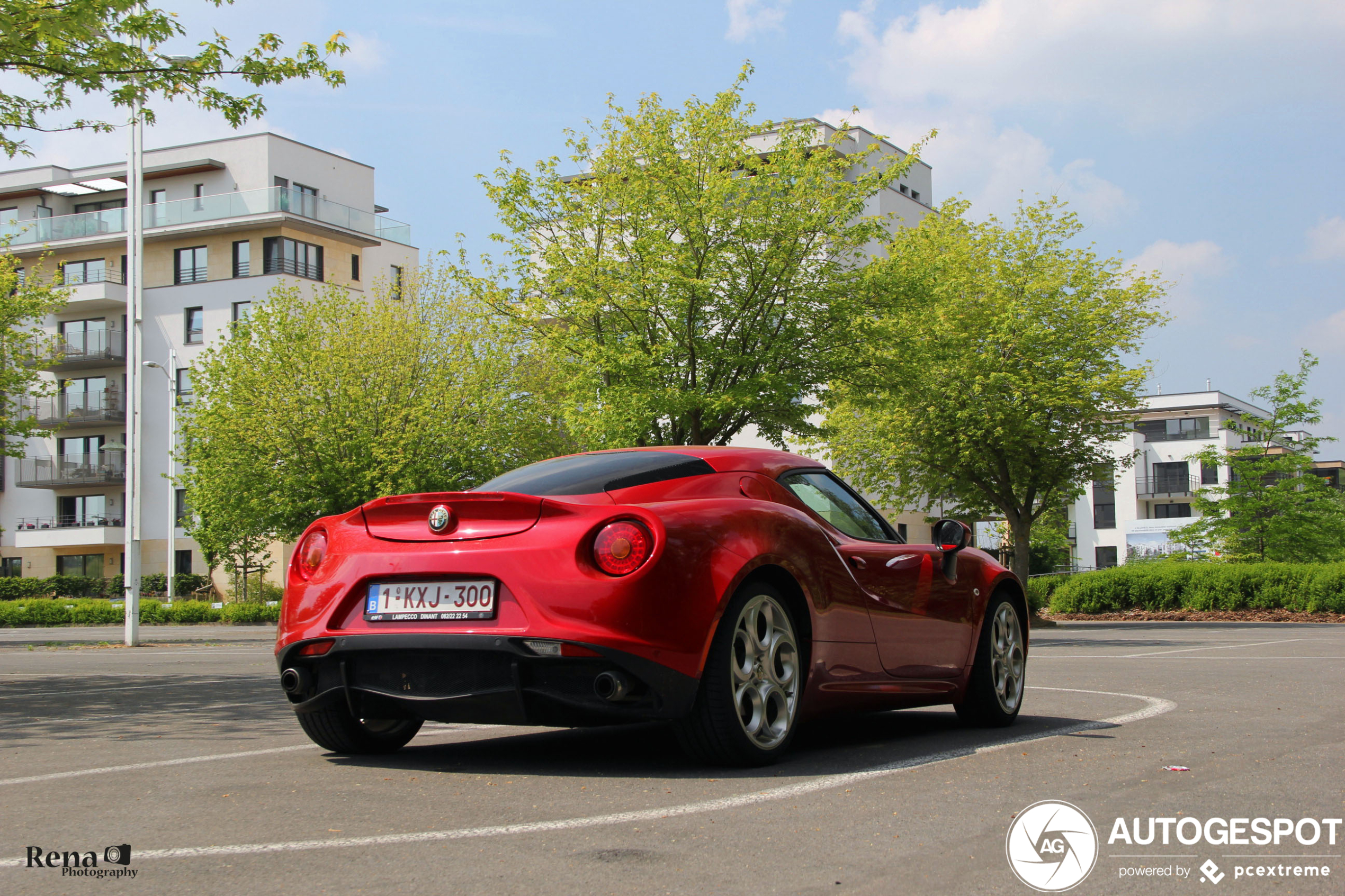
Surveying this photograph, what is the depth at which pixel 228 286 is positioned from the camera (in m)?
56.5

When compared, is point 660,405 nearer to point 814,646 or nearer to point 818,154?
point 818,154

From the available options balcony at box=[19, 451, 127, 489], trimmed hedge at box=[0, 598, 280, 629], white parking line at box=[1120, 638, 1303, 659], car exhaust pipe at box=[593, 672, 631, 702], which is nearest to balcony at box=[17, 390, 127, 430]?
balcony at box=[19, 451, 127, 489]

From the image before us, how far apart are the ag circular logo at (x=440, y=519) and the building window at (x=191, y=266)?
183 feet

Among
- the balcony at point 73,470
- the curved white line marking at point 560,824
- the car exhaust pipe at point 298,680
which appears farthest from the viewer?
the balcony at point 73,470

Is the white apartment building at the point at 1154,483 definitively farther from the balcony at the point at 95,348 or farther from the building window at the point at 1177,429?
the balcony at the point at 95,348

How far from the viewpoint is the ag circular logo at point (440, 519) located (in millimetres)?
5348

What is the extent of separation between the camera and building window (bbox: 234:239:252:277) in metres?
56.4

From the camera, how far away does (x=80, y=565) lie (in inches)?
2405

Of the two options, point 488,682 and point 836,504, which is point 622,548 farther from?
point 836,504

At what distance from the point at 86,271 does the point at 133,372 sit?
3698 centimetres

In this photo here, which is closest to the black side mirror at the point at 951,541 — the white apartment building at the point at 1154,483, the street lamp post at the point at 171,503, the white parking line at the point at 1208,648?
the white parking line at the point at 1208,648

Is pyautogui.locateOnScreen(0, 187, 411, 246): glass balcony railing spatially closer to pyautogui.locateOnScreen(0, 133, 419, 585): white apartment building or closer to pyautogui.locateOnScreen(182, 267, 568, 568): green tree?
pyautogui.locateOnScreen(0, 133, 419, 585): white apartment building

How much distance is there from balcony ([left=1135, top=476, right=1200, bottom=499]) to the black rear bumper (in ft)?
298

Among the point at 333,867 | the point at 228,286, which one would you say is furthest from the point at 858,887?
the point at 228,286
